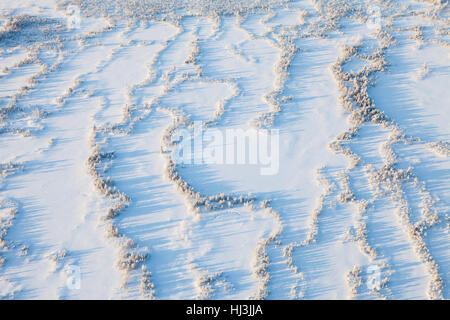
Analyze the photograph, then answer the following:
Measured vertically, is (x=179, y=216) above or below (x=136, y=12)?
below

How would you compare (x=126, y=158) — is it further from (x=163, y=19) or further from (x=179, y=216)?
(x=163, y=19)

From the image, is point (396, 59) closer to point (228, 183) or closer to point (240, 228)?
point (228, 183)

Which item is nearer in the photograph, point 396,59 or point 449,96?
point 449,96

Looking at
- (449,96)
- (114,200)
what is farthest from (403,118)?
(114,200)

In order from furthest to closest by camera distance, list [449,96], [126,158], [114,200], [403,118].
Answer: [449,96] < [403,118] < [126,158] < [114,200]
